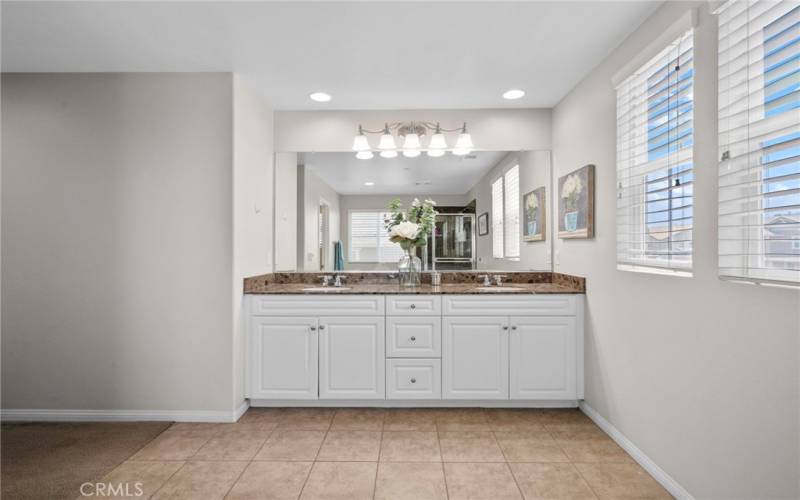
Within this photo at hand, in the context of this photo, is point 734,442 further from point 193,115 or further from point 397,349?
point 193,115

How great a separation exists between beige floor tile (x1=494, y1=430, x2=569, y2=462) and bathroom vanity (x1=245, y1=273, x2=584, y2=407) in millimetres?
376

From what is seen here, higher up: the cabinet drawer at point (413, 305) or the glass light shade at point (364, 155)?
the glass light shade at point (364, 155)

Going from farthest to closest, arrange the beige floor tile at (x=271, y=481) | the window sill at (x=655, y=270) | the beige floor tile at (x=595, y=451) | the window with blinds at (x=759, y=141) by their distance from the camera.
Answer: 1. the beige floor tile at (x=595, y=451)
2. the beige floor tile at (x=271, y=481)
3. the window sill at (x=655, y=270)
4. the window with blinds at (x=759, y=141)

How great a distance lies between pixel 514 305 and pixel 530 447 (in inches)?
36.1

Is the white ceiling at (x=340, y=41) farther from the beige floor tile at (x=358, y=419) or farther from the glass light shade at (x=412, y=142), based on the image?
the beige floor tile at (x=358, y=419)

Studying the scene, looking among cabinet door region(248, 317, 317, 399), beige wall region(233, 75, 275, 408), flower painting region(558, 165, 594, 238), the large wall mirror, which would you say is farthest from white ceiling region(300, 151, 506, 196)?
cabinet door region(248, 317, 317, 399)

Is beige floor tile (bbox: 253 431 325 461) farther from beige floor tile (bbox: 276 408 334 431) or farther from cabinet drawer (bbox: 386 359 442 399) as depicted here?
cabinet drawer (bbox: 386 359 442 399)

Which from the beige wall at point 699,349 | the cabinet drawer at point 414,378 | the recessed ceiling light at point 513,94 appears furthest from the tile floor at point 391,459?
the recessed ceiling light at point 513,94

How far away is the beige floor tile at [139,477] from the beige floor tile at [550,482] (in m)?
1.75

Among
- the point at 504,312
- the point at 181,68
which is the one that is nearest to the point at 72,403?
the point at 181,68

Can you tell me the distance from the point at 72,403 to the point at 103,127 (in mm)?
1846

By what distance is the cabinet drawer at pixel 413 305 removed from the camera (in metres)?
2.98

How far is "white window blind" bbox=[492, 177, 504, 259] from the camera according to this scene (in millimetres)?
3529
